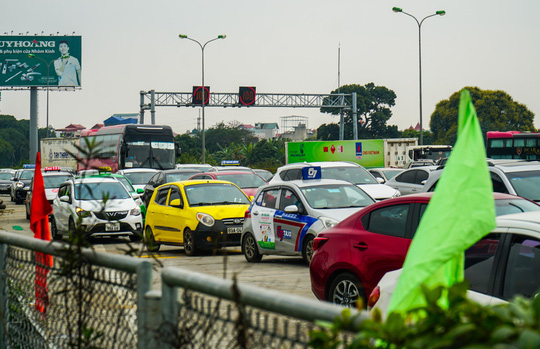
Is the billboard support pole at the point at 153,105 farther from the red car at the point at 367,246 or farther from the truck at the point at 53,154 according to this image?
the red car at the point at 367,246

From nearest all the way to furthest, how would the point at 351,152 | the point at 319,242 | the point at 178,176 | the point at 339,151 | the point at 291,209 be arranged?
the point at 319,242 < the point at 291,209 < the point at 178,176 < the point at 351,152 < the point at 339,151

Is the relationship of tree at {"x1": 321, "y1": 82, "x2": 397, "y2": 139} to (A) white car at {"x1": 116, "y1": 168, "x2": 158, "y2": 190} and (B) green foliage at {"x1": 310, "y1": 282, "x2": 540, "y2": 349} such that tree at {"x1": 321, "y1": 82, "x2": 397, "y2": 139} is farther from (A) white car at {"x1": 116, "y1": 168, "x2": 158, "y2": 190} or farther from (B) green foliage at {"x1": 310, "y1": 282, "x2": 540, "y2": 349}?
(B) green foliage at {"x1": 310, "y1": 282, "x2": 540, "y2": 349}

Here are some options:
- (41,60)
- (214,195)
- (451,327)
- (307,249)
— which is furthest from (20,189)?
(451,327)

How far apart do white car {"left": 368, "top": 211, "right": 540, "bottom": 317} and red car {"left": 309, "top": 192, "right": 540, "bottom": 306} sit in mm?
2119

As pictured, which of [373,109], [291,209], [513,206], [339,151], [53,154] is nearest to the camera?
[513,206]

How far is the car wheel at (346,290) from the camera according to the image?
7742 mm

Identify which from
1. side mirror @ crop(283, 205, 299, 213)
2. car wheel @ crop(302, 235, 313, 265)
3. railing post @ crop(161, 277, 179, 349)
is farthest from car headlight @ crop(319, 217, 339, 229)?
railing post @ crop(161, 277, 179, 349)

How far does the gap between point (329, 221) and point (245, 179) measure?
34.8ft

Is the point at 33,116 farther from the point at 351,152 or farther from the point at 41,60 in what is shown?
the point at 351,152

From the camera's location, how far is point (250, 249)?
14172 mm

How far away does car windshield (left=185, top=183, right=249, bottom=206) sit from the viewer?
16.6 meters

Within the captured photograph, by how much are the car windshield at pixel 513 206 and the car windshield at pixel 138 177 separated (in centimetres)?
2346

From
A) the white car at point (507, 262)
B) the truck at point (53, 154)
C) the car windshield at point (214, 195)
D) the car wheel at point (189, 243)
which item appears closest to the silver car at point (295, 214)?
the car wheel at point (189, 243)

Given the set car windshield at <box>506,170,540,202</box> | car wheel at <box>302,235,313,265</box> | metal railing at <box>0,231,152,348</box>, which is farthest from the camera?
car wheel at <box>302,235,313,265</box>
